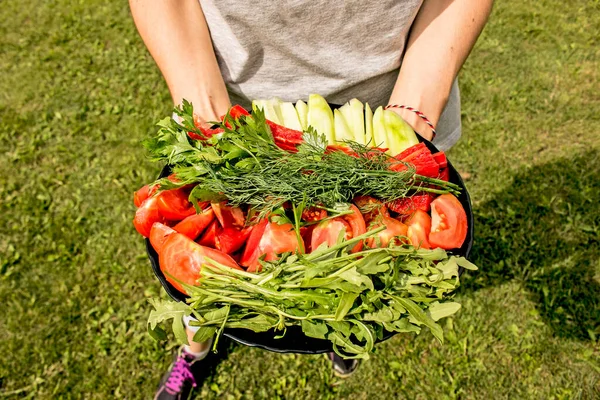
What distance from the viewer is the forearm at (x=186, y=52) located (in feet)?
7.02

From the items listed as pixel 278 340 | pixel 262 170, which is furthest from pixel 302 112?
pixel 278 340

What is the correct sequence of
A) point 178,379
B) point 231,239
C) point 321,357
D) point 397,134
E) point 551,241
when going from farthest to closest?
point 551,241 < point 321,357 < point 178,379 < point 397,134 < point 231,239

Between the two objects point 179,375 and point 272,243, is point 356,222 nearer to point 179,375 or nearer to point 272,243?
point 272,243

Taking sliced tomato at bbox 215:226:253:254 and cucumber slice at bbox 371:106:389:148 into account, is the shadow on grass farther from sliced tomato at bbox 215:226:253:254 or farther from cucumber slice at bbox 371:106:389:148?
sliced tomato at bbox 215:226:253:254

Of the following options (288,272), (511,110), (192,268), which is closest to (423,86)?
(288,272)

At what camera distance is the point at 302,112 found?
→ 2215 millimetres

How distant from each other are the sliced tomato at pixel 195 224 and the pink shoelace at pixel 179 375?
181 cm

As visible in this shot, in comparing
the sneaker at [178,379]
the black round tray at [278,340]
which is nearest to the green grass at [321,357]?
the sneaker at [178,379]

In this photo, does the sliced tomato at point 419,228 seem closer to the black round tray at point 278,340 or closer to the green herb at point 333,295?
the green herb at point 333,295

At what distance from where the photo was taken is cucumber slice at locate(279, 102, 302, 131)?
86.4 inches

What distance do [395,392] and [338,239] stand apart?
2.12 m

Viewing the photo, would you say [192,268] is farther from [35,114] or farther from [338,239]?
[35,114]

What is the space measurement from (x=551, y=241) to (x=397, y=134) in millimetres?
2394

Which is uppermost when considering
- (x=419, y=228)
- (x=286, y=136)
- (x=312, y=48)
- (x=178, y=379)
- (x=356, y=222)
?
(x=312, y=48)
